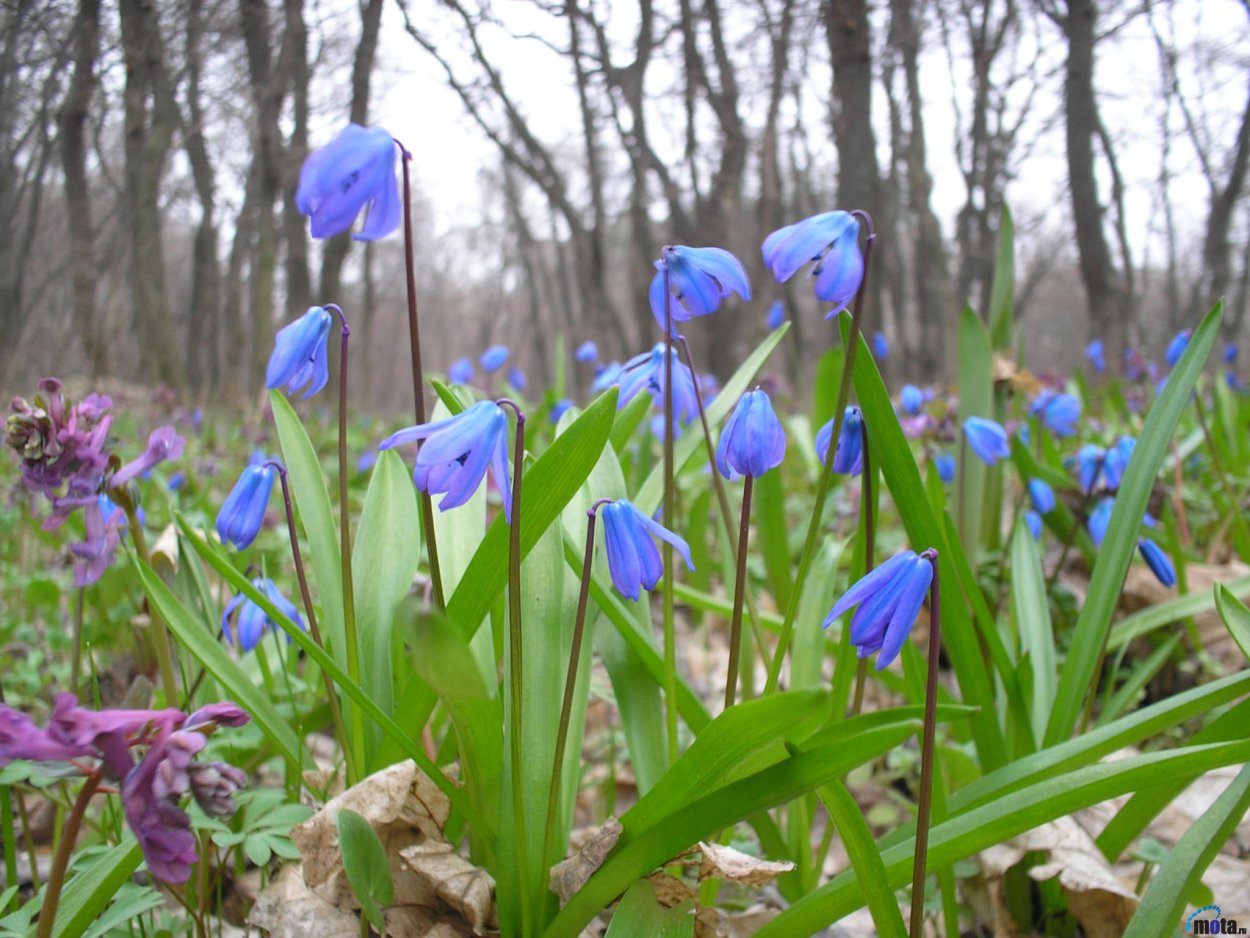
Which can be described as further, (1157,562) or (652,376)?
(1157,562)

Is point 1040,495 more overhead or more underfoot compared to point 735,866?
more overhead

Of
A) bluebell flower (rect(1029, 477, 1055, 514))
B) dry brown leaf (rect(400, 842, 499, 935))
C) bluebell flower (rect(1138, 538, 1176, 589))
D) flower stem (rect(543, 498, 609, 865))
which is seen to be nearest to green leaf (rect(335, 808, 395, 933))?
dry brown leaf (rect(400, 842, 499, 935))

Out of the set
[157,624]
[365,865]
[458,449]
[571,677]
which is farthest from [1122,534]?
[157,624]

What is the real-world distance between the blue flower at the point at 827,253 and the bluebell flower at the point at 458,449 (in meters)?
0.40

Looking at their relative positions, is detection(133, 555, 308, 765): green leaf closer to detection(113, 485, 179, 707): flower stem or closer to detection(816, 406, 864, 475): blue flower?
detection(113, 485, 179, 707): flower stem

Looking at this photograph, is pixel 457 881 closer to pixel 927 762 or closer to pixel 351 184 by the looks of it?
pixel 927 762

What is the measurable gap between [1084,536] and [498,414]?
2133mm

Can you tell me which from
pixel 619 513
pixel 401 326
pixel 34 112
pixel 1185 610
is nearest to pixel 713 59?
pixel 34 112

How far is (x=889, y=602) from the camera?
960 millimetres

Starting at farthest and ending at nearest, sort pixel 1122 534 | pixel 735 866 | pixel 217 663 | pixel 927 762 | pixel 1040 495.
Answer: pixel 1040 495
pixel 1122 534
pixel 217 663
pixel 735 866
pixel 927 762

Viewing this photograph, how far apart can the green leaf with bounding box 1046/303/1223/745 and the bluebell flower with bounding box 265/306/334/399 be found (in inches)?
47.9

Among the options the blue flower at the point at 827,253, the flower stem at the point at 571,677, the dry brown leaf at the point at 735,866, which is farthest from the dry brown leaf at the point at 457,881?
the blue flower at the point at 827,253

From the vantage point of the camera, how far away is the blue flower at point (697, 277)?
1.17m

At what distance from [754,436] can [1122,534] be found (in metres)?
0.71
